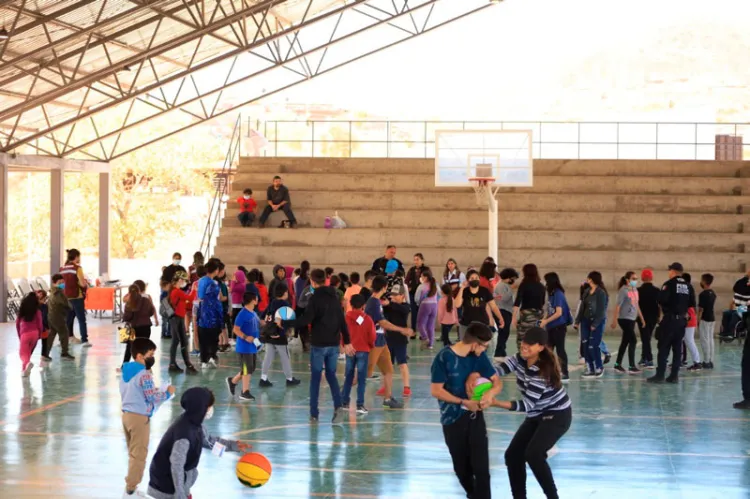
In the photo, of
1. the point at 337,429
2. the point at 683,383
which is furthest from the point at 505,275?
the point at 337,429

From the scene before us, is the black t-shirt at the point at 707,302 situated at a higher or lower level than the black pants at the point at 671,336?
higher

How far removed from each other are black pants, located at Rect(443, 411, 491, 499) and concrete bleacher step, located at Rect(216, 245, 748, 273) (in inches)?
738

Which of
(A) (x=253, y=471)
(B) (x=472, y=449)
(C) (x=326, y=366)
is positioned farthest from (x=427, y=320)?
(A) (x=253, y=471)

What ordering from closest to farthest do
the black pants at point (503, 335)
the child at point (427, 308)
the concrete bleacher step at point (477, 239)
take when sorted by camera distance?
the black pants at point (503, 335), the child at point (427, 308), the concrete bleacher step at point (477, 239)

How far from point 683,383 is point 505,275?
11.4ft

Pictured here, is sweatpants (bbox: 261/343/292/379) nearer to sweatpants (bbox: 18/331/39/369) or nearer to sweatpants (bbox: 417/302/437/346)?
sweatpants (bbox: 18/331/39/369)

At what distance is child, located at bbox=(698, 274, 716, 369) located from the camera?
16953 mm

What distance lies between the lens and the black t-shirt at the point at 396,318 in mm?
14734

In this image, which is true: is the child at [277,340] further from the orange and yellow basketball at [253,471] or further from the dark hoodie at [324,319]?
the orange and yellow basketball at [253,471]

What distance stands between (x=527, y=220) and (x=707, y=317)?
11492mm

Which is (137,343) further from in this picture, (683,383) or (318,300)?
(683,383)

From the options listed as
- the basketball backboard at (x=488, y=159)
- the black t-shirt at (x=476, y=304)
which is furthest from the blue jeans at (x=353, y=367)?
the basketball backboard at (x=488, y=159)

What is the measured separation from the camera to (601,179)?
1179 inches

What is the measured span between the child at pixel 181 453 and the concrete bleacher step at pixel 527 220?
853 inches
